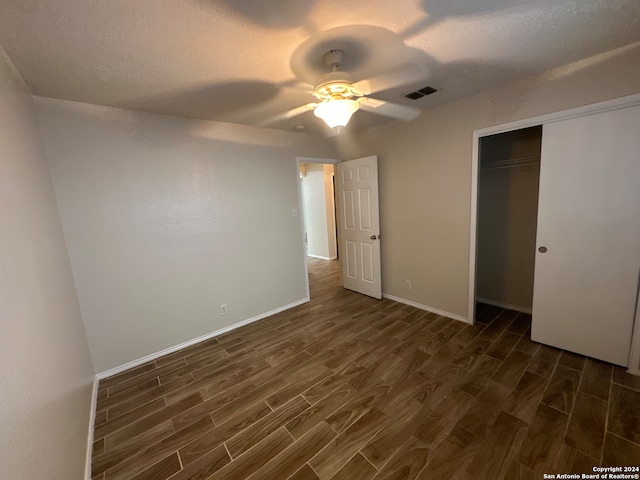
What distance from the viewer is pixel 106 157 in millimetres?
2209

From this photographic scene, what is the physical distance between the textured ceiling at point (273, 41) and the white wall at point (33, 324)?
394 mm

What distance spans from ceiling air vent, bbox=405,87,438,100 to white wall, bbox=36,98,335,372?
1.56 metres

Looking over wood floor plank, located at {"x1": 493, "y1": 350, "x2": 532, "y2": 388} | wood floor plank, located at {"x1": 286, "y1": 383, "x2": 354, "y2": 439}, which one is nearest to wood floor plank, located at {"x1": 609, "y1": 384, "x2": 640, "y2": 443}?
wood floor plank, located at {"x1": 493, "y1": 350, "x2": 532, "y2": 388}

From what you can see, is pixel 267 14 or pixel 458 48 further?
pixel 458 48

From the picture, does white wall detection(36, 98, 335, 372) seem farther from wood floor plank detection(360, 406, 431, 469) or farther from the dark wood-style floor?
wood floor plank detection(360, 406, 431, 469)

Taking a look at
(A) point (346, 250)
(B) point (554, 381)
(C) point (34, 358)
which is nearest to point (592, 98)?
(B) point (554, 381)

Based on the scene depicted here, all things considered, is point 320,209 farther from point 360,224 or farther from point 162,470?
point 162,470

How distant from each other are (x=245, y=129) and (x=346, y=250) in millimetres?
2260

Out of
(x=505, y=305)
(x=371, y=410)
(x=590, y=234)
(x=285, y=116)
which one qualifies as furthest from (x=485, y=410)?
(x=285, y=116)

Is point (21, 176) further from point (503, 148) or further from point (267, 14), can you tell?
point (503, 148)

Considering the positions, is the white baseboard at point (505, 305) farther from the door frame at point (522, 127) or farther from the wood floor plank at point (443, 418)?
the wood floor plank at point (443, 418)

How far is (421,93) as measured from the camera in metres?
2.34

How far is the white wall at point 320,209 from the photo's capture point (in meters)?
6.12

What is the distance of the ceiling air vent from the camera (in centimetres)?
226
